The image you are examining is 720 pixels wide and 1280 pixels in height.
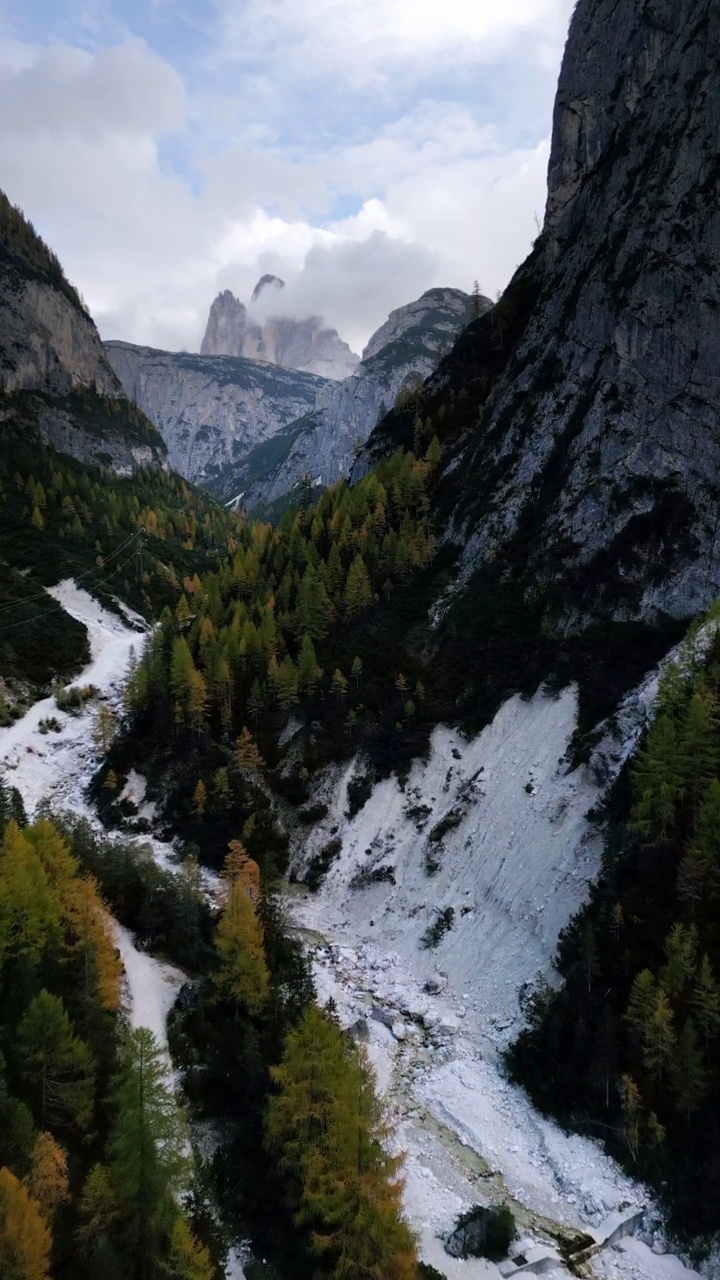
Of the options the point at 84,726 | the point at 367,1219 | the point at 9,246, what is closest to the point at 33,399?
the point at 9,246

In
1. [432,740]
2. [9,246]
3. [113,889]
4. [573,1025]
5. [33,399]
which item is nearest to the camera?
[573,1025]

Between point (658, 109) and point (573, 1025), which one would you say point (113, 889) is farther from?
point (658, 109)

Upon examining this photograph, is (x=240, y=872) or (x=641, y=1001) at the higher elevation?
(x=641, y=1001)

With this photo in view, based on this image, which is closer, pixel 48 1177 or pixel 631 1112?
pixel 48 1177

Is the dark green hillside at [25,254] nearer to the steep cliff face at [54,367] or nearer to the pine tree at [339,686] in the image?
the steep cliff face at [54,367]

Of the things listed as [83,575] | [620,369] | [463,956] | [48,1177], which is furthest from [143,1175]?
[83,575]

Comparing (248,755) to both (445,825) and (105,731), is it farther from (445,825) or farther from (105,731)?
(445,825)
